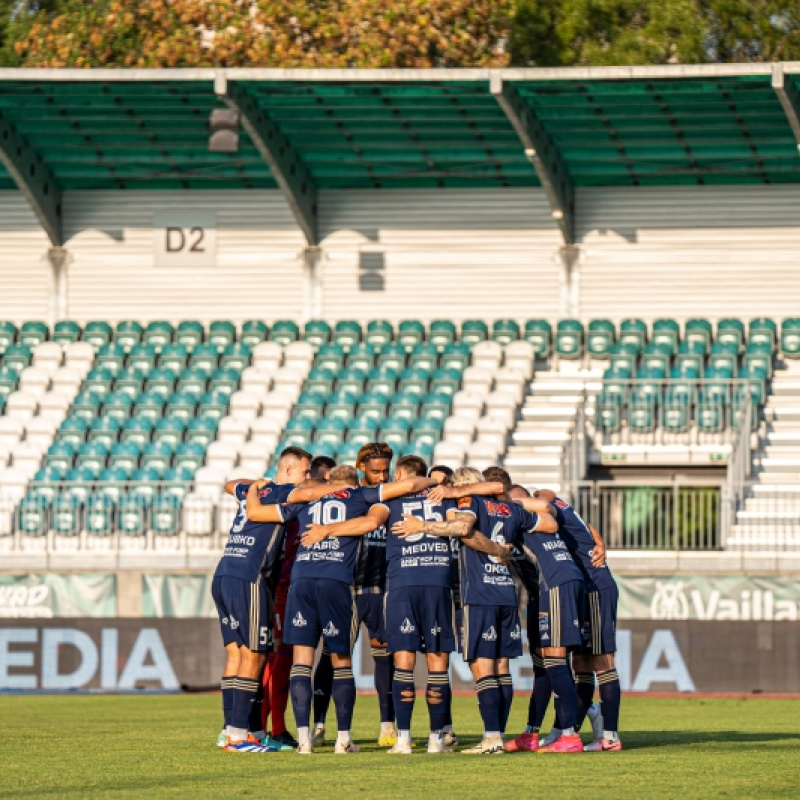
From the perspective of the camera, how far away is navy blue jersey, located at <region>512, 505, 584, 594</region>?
12.9 meters

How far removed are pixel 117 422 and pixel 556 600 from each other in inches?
710

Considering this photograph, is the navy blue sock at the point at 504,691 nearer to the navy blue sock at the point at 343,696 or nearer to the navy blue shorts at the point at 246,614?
the navy blue sock at the point at 343,696

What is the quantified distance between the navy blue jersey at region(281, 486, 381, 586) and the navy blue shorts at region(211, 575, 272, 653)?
0.41m

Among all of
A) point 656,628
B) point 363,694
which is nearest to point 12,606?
point 363,694

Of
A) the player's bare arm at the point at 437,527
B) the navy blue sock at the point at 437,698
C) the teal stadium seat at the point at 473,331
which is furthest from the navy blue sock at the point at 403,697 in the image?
the teal stadium seat at the point at 473,331

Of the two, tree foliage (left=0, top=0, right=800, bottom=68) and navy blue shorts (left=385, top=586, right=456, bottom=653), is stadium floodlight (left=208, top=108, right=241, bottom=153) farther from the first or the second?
navy blue shorts (left=385, top=586, right=456, bottom=653)

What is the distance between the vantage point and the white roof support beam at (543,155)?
28.8 metres

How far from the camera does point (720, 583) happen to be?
23.0 meters

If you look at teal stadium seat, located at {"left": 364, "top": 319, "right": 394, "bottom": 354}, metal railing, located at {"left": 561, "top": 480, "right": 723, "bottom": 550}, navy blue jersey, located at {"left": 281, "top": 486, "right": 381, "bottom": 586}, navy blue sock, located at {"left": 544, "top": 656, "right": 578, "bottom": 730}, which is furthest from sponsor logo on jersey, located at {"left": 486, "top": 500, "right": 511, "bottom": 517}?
teal stadium seat, located at {"left": 364, "top": 319, "right": 394, "bottom": 354}

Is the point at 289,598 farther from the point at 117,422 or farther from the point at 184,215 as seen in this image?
the point at 184,215

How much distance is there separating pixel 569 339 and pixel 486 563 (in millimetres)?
18755

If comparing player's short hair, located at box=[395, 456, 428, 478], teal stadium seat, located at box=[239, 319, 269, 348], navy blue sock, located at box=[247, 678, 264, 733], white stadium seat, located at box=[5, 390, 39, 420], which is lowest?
navy blue sock, located at box=[247, 678, 264, 733]

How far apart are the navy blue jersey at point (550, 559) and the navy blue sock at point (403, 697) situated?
1166 millimetres

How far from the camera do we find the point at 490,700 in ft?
40.9
